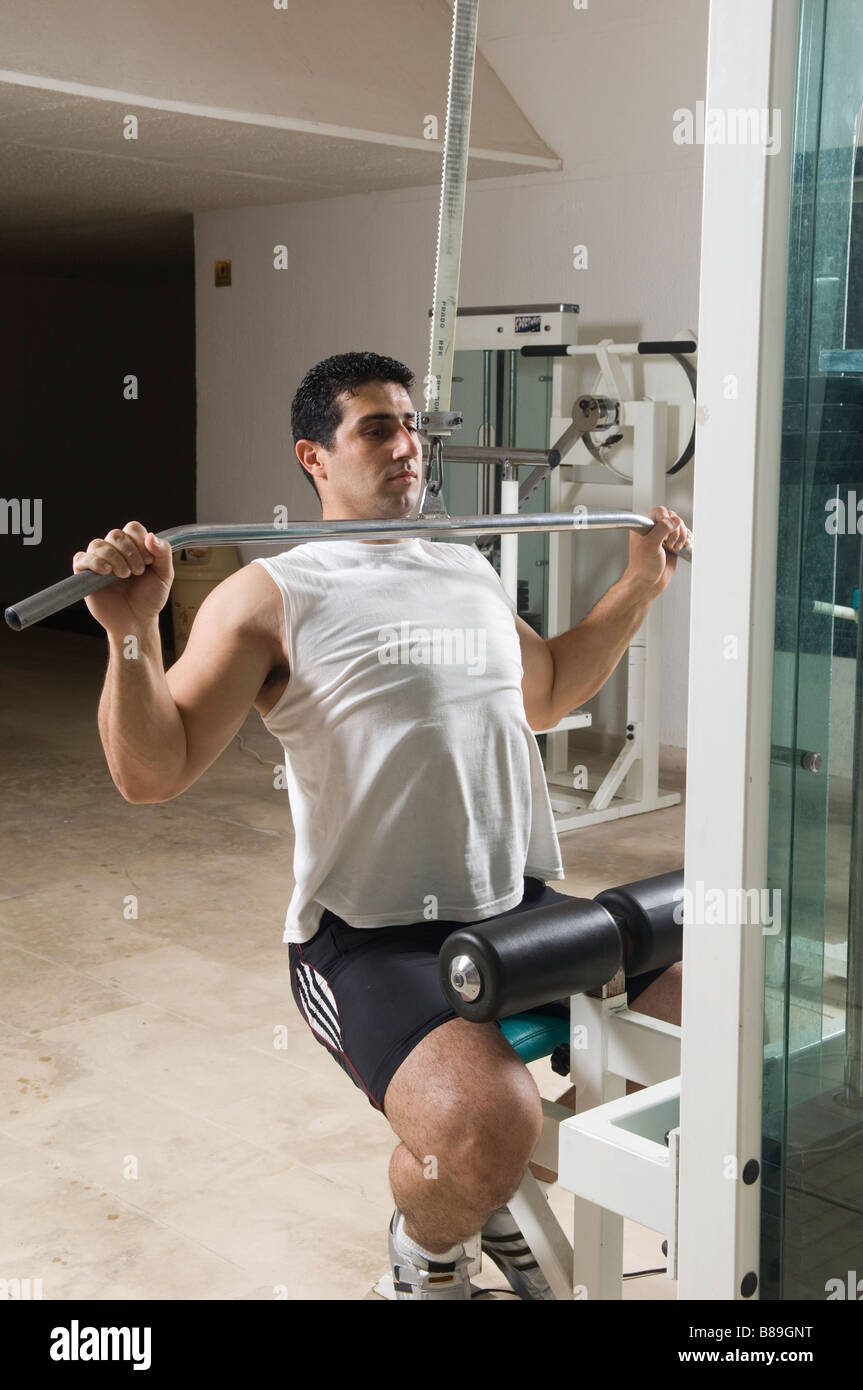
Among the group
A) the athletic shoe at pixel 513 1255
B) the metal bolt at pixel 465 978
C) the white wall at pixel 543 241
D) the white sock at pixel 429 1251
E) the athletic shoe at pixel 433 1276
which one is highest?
the white wall at pixel 543 241

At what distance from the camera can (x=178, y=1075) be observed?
8.89 feet

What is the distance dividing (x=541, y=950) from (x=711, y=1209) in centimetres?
48

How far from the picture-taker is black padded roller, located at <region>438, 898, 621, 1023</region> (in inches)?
56.1

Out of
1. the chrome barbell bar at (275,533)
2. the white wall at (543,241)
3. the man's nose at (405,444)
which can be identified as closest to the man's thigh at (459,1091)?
the chrome barbell bar at (275,533)

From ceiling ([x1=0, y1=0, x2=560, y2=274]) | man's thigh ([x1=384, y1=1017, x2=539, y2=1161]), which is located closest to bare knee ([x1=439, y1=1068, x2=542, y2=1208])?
man's thigh ([x1=384, y1=1017, x2=539, y2=1161])

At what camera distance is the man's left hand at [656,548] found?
1.95 m

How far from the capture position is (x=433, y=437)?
154cm

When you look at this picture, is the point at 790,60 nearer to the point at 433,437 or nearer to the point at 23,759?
the point at 433,437

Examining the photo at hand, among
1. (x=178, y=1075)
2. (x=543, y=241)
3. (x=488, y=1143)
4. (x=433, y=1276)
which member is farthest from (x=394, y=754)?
(x=543, y=241)

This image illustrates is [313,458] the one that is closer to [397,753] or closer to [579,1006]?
[397,753]

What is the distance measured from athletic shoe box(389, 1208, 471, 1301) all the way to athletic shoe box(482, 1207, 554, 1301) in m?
0.15

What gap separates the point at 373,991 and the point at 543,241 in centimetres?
432

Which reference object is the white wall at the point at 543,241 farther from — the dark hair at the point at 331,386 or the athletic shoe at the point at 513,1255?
the athletic shoe at the point at 513,1255

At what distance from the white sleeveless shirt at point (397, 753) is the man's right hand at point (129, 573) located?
1.29ft
